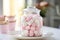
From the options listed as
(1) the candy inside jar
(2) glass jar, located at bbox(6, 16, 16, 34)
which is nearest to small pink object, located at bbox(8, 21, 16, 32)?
(2) glass jar, located at bbox(6, 16, 16, 34)

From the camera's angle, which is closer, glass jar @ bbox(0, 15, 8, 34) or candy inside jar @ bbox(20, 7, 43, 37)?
candy inside jar @ bbox(20, 7, 43, 37)

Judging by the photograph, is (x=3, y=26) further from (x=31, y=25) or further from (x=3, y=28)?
(x=31, y=25)

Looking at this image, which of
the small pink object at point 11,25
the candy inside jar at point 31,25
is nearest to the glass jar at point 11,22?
the small pink object at point 11,25

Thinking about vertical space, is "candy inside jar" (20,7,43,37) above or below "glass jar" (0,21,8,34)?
above

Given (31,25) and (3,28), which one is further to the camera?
(3,28)

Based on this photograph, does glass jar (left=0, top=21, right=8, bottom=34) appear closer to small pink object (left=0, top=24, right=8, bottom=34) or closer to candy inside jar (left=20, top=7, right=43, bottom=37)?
small pink object (left=0, top=24, right=8, bottom=34)

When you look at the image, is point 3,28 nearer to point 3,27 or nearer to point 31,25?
point 3,27

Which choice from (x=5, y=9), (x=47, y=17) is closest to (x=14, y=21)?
(x=5, y=9)

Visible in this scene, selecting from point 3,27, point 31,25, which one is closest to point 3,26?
point 3,27

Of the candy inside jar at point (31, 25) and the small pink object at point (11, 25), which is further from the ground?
the candy inside jar at point (31, 25)

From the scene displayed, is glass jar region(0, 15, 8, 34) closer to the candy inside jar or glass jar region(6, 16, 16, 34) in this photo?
glass jar region(6, 16, 16, 34)

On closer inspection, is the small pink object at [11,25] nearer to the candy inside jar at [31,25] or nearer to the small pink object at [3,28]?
the small pink object at [3,28]

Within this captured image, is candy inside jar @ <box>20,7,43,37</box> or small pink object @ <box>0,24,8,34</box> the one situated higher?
candy inside jar @ <box>20,7,43,37</box>

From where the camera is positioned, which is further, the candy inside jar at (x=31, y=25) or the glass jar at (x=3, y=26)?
the glass jar at (x=3, y=26)
